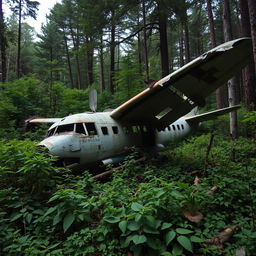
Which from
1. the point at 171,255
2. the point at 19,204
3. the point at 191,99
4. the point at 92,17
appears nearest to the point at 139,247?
the point at 171,255

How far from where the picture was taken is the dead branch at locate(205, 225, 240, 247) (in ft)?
10.7

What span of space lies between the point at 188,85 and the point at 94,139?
4435 millimetres

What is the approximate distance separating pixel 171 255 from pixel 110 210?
52.0 inches

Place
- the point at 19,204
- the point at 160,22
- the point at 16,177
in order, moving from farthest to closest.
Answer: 1. the point at 160,22
2. the point at 16,177
3. the point at 19,204

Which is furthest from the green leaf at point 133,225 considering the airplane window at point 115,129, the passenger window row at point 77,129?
the airplane window at point 115,129

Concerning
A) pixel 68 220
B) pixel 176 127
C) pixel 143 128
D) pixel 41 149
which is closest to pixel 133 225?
pixel 68 220

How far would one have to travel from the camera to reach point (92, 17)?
15.4m

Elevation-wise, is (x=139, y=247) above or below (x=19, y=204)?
below

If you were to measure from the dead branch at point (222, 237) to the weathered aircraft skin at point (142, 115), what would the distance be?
16.4 feet

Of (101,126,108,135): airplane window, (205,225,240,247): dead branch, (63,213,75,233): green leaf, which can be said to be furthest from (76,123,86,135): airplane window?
(205,225,240,247): dead branch

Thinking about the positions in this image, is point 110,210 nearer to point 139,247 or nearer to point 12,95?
point 139,247

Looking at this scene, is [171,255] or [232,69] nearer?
[171,255]

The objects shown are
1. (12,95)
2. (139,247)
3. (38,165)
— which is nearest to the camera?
(139,247)

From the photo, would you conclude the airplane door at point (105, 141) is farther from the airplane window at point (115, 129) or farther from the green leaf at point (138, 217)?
the green leaf at point (138, 217)
